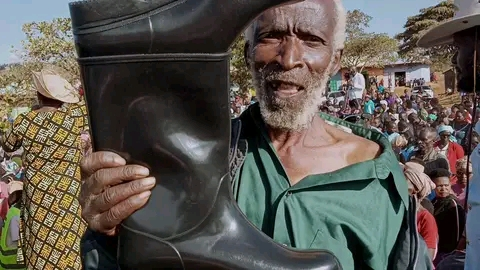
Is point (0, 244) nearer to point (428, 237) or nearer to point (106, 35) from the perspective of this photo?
point (428, 237)

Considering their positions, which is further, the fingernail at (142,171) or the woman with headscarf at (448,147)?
the woman with headscarf at (448,147)

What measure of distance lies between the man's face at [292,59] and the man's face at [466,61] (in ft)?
3.52

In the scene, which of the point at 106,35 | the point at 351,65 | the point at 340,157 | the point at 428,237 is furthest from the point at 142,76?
the point at 351,65

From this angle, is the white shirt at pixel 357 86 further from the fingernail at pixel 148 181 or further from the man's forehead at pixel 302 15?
the fingernail at pixel 148 181

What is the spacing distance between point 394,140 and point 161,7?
8.52 m

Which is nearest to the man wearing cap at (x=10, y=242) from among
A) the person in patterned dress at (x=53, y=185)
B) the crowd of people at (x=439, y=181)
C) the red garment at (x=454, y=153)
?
the person in patterned dress at (x=53, y=185)

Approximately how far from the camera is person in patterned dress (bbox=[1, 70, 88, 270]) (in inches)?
138

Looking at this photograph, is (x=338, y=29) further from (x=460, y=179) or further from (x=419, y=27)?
(x=419, y=27)

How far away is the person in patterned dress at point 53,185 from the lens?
3.50 meters

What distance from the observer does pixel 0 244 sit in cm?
468

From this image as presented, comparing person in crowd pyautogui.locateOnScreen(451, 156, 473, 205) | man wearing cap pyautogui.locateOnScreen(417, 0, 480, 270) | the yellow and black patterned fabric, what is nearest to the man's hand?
Result: man wearing cap pyautogui.locateOnScreen(417, 0, 480, 270)

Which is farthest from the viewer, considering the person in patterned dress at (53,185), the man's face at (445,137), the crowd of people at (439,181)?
the man's face at (445,137)

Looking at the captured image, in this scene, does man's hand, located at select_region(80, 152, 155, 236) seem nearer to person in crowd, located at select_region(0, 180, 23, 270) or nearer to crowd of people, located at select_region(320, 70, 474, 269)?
crowd of people, located at select_region(320, 70, 474, 269)

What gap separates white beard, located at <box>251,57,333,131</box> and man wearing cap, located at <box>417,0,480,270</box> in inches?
40.6
